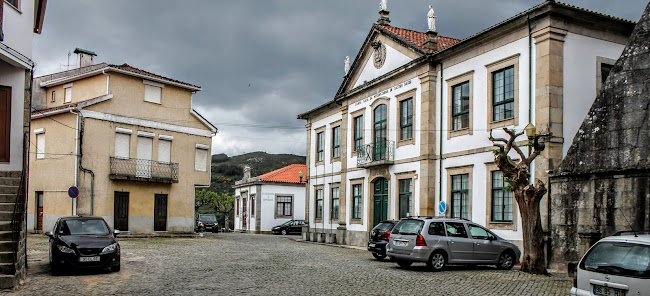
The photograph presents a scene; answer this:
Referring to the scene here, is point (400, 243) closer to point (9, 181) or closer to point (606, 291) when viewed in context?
point (606, 291)

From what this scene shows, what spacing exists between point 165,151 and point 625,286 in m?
29.9

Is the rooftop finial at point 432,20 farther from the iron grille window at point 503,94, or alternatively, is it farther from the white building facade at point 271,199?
the white building facade at point 271,199

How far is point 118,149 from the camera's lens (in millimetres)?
32438

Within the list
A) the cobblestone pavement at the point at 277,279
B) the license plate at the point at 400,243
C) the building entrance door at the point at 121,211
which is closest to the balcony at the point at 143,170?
the building entrance door at the point at 121,211

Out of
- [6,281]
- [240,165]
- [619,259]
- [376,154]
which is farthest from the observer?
[240,165]

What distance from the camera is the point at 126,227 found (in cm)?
3241

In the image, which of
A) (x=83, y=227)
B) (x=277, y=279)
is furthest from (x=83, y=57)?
(x=277, y=279)

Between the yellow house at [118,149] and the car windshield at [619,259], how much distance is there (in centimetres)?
2718

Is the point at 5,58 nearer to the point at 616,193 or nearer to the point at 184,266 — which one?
the point at 184,266

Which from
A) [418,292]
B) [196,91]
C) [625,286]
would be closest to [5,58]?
[418,292]

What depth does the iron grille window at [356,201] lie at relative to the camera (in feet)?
102

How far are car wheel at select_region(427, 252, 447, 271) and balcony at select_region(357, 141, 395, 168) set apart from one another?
11.0 meters

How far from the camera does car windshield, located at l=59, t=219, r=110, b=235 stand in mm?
15902

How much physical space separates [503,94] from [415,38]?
8077 millimetres
